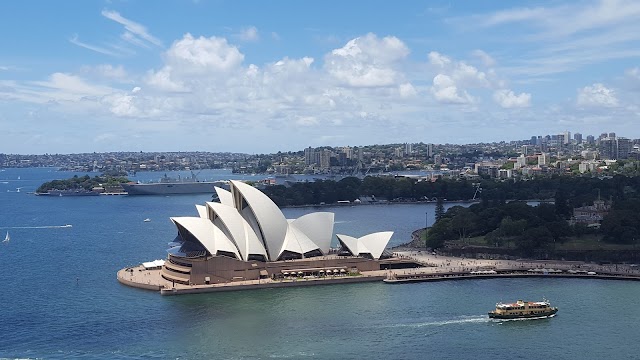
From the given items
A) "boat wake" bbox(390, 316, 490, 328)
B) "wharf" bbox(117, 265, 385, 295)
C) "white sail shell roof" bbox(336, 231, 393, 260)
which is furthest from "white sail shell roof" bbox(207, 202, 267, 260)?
"boat wake" bbox(390, 316, 490, 328)

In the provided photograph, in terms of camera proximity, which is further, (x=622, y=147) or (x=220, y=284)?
(x=622, y=147)

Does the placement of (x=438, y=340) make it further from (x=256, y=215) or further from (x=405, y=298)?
(x=256, y=215)

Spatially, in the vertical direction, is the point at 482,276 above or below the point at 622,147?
below

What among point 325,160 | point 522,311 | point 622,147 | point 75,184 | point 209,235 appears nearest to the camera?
point 522,311

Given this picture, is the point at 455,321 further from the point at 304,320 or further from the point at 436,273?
the point at 436,273

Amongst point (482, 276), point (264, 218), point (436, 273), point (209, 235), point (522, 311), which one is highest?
point (264, 218)

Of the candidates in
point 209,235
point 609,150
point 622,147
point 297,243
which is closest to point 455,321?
point 297,243

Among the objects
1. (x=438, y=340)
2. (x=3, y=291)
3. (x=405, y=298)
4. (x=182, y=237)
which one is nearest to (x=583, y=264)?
(x=405, y=298)

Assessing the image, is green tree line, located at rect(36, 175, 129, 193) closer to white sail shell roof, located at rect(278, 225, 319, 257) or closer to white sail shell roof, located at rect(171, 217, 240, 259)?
white sail shell roof, located at rect(171, 217, 240, 259)
